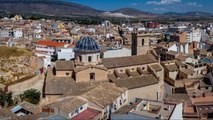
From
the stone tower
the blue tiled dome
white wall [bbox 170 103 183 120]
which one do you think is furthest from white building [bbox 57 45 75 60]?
white wall [bbox 170 103 183 120]

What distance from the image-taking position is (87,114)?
73.3 feet

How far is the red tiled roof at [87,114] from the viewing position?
21.7 metres

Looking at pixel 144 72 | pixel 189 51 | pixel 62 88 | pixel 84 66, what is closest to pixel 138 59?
pixel 144 72

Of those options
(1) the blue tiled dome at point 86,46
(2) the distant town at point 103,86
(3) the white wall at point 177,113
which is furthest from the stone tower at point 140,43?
(3) the white wall at point 177,113

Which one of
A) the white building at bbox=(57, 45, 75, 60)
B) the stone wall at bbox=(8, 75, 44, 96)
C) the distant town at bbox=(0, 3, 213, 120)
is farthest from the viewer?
the white building at bbox=(57, 45, 75, 60)

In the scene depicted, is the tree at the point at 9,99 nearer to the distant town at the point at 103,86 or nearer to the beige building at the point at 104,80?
the distant town at the point at 103,86

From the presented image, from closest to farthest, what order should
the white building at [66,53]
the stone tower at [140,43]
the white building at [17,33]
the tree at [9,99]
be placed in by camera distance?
the tree at [9,99] → the stone tower at [140,43] → the white building at [66,53] → the white building at [17,33]

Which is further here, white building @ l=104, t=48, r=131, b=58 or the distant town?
white building @ l=104, t=48, r=131, b=58

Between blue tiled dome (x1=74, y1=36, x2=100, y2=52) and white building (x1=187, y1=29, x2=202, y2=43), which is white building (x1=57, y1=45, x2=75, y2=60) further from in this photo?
white building (x1=187, y1=29, x2=202, y2=43)

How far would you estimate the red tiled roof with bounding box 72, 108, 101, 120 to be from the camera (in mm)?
21666

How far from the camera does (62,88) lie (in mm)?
27000

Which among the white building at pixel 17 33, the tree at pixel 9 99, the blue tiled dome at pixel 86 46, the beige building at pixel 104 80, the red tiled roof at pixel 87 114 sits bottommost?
the tree at pixel 9 99

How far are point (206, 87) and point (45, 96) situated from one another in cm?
1538

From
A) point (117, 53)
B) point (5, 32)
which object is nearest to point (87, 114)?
point (117, 53)
